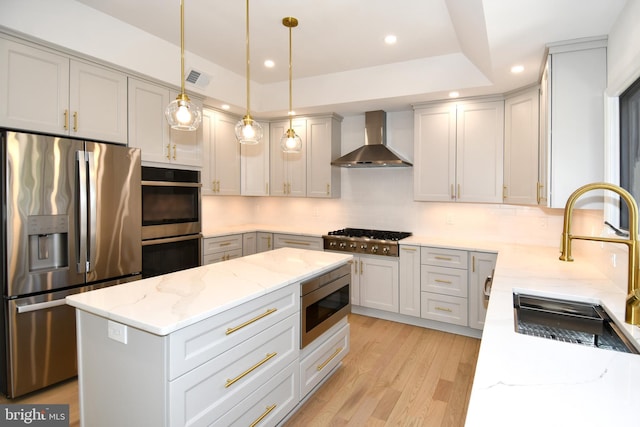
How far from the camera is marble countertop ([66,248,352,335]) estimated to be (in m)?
1.42

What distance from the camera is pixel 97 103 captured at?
Result: 2.75m

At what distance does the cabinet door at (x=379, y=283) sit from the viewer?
3838 millimetres

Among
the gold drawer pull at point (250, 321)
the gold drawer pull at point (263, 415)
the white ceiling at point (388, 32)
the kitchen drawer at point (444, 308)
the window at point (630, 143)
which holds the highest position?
the white ceiling at point (388, 32)

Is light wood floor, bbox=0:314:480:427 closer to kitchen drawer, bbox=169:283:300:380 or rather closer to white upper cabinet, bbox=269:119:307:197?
kitchen drawer, bbox=169:283:300:380

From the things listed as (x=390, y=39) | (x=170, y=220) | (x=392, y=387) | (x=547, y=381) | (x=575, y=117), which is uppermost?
(x=390, y=39)

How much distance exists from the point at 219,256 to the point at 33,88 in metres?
2.31

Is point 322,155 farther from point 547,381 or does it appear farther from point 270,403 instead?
point 547,381

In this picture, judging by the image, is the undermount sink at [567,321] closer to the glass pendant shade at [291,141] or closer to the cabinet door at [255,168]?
the glass pendant shade at [291,141]

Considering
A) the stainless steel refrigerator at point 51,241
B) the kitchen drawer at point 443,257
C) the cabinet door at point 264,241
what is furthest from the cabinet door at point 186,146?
the kitchen drawer at point 443,257

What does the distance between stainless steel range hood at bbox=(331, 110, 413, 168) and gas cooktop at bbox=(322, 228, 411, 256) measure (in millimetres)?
829

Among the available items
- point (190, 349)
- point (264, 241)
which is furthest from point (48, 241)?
point (264, 241)

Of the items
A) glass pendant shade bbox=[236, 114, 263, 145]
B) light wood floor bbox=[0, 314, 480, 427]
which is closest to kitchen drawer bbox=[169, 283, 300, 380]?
light wood floor bbox=[0, 314, 480, 427]

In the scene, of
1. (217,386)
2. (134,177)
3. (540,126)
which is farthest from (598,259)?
(134,177)

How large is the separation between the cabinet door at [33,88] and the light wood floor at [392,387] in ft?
6.27
